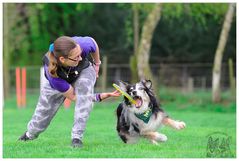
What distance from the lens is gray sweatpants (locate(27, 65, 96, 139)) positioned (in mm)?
6547

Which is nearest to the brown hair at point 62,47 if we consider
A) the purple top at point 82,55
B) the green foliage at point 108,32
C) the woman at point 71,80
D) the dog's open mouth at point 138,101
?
the woman at point 71,80

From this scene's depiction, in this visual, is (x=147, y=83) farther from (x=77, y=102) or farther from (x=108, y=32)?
(x=108, y=32)

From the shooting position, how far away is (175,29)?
2828 centimetres

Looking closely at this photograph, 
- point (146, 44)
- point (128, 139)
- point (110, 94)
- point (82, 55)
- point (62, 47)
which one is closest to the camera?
point (62, 47)

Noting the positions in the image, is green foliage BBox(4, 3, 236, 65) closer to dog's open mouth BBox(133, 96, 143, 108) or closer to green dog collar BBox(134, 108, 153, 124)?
green dog collar BBox(134, 108, 153, 124)

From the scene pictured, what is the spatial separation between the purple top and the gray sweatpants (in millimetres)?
161

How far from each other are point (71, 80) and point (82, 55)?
0.30 metres

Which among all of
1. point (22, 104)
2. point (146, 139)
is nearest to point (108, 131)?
point (146, 139)

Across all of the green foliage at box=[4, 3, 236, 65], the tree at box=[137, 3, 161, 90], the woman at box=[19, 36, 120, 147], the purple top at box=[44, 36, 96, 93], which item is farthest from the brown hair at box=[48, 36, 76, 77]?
the green foliage at box=[4, 3, 236, 65]

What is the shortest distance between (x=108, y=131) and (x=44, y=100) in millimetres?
3285

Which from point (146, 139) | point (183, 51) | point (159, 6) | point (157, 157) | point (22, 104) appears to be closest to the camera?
point (157, 157)

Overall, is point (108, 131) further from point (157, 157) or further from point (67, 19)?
point (67, 19)

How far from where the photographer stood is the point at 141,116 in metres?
6.78

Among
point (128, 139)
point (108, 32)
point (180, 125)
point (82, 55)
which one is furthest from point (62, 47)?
point (108, 32)
